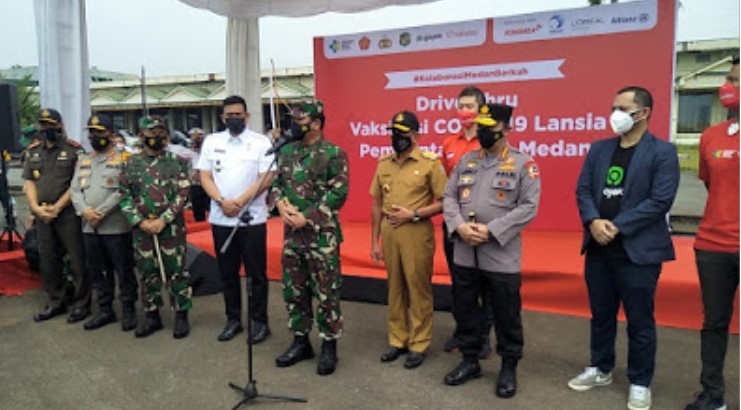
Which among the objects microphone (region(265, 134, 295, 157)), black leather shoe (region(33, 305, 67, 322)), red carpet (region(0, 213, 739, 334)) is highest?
microphone (region(265, 134, 295, 157))

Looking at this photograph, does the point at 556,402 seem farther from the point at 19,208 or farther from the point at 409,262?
the point at 19,208

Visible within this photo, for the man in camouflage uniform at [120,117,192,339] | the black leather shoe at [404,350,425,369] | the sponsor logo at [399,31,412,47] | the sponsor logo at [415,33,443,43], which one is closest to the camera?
the black leather shoe at [404,350,425,369]

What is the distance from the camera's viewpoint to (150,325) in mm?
4188

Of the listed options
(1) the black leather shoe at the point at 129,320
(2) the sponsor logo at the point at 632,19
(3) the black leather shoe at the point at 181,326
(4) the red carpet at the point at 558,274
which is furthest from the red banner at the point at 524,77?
(1) the black leather shoe at the point at 129,320

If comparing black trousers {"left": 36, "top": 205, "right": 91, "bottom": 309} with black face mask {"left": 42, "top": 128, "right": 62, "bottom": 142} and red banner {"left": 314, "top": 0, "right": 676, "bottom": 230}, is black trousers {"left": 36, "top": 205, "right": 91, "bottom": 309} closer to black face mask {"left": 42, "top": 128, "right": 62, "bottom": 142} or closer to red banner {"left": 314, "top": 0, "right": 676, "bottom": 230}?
black face mask {"left": 42, "top": 128, "right": 62, "bottom": 142}

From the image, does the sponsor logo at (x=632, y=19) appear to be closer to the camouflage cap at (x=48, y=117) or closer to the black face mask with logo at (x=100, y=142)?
the black face mask with logo at (x=100, y=142)

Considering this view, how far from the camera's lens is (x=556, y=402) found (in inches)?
117

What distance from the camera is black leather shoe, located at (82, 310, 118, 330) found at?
4320 millimetres

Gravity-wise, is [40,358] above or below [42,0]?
below

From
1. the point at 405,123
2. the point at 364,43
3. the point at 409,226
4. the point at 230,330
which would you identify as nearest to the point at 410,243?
the point at 409,226

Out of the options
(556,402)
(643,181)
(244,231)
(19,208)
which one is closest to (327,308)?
(244,231)

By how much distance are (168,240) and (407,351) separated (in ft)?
6.41

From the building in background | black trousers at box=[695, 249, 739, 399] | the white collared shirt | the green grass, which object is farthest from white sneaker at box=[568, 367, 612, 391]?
the building in background

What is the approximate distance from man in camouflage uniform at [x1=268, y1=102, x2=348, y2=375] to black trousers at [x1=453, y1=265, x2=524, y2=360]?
2.59 feet
